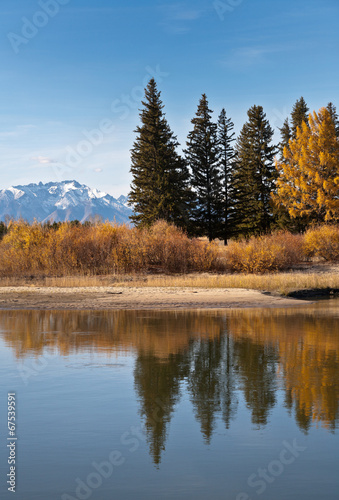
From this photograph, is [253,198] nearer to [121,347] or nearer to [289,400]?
[121,347]

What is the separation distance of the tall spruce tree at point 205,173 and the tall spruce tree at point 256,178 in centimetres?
261

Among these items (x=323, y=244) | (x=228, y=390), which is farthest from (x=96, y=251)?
(x=228, y=390)

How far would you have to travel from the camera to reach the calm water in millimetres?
6359

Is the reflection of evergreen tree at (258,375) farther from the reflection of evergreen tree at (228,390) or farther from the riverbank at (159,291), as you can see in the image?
the riverbank at (159,291)

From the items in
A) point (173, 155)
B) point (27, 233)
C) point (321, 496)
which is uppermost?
point (173, 155)

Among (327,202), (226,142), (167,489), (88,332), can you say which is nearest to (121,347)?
(88,332)

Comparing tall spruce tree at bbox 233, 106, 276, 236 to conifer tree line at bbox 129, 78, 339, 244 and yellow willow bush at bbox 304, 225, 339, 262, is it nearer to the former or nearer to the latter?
conifer tree line at bbox 129, 78, 339, 244

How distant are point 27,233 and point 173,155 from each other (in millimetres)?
18382

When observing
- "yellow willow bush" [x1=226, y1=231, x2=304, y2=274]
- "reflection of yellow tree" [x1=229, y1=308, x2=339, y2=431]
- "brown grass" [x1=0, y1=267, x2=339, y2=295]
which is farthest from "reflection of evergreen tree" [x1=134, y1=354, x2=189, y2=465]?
"yellow willow bush" [x1=226, y1=231, x2=304, y2=274]

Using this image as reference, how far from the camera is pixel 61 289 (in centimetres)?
3102

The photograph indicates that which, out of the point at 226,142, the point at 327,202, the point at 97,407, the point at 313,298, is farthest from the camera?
the point at 226,142

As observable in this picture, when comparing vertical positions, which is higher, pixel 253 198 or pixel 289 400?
pixel 253 198

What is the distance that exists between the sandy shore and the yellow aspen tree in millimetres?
25341

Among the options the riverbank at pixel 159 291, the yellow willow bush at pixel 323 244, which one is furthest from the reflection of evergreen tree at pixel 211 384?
the yellow willow bush at pixel 323 244
